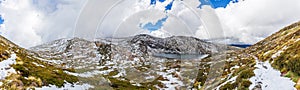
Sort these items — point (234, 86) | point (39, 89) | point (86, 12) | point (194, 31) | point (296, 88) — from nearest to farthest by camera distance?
1. point (296, 88)
2. point (86, 12)
3. point (194, 31)
4. point (234, 86)
5. point (39, 89)

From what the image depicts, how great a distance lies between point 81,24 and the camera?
28828mm

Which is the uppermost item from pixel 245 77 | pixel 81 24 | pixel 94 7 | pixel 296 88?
pixel 94 7

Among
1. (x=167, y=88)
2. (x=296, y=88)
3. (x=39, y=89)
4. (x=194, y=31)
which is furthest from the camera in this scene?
(x=167, y=88)

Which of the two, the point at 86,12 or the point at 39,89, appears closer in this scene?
the point at 86,12

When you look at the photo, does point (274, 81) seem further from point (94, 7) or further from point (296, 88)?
point (94, 7)

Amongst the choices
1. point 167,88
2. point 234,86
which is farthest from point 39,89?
point 167,88

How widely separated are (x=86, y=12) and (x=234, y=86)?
22.1 metres

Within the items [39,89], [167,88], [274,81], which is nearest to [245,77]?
[274,81]

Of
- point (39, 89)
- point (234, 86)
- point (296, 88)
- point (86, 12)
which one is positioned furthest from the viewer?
point (39, 89)

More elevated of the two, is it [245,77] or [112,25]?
[112,25]

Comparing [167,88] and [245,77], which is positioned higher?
[167,88]

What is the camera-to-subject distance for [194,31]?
33.6 meters

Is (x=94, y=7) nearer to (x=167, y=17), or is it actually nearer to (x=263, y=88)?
(x=167, y=17)

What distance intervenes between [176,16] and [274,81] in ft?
47.9
